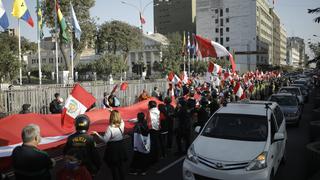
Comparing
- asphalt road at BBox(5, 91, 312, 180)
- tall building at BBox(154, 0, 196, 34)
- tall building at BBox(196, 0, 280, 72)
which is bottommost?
asphalt road at BBox(5, 91, 312, 180)

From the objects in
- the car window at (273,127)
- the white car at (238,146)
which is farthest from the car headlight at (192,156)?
the car window at (273,127)

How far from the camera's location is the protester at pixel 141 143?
8.12 meters

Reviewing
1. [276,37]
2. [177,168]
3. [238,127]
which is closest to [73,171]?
[238,127]

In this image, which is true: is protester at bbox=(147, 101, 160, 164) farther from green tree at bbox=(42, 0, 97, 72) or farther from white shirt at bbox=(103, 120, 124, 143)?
green tree at bbox=(42, 0, 97, 72)

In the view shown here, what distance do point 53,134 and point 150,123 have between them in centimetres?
244

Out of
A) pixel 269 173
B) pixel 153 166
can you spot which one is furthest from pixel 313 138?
pixel 153 166

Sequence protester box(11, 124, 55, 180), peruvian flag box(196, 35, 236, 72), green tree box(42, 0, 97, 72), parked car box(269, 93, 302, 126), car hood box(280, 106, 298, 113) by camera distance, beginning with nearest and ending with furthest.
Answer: protester box(11, 124, 55, 180)
parked car box(269, 93, 302, 126)
car hood box(280, 106, 298, 113)
peruvian flag box(196, 35, 236, 72)
green tree box(42, 0, 97, 72)

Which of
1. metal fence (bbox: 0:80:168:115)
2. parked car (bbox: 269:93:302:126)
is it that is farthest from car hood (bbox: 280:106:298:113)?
metal fence (bbox: 0:80:168:115)

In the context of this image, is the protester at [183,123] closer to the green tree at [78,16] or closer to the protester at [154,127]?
the protester at [154,127]

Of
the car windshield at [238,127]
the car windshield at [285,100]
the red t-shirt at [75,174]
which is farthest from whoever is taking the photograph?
the car windshield at [285,100]

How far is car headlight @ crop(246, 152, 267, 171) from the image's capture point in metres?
6.63

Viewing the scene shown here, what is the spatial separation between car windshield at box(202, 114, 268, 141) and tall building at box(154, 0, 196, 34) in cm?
14111

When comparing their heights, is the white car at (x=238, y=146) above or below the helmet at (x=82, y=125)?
below

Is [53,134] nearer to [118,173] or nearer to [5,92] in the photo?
[118,173]
